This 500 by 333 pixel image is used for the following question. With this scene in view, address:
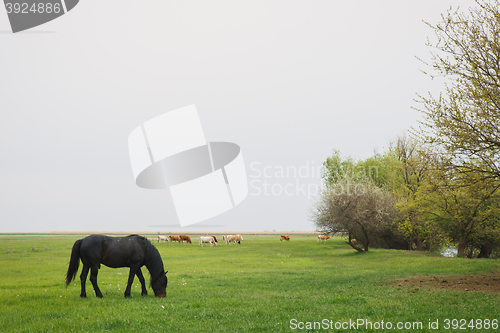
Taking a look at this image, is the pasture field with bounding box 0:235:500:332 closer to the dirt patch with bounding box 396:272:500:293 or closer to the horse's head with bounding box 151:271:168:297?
the dirt patch with bounding box 396:272:500:293

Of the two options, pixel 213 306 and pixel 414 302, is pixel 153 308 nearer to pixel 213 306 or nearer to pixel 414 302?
pixel 213 306

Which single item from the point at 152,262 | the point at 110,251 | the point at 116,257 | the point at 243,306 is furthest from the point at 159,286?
the point at 243,306

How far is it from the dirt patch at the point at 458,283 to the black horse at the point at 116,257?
33.2ft

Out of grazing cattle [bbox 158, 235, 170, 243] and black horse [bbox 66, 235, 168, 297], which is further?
grazing cattle [bbox 158, 235, 170, 243]

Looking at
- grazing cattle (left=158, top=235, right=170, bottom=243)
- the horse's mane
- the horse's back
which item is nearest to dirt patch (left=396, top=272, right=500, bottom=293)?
the horse's mane

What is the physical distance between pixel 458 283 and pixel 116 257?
14.2 m

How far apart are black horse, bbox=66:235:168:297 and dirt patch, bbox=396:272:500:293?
10134mm

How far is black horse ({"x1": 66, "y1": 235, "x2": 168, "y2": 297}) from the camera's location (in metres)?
12.6

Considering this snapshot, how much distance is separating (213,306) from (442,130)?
39.1 feet

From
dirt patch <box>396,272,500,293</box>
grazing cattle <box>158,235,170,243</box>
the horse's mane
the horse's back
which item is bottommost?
grazing cattle <box>158,235,170,243</box>

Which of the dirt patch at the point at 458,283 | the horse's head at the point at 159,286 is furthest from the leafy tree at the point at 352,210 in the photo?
the horse's head at the point at 159,286

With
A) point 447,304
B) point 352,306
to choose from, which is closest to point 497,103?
point 447,304

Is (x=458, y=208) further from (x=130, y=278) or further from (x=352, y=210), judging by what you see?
(x=130, y=278)

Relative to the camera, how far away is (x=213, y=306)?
1113cm
